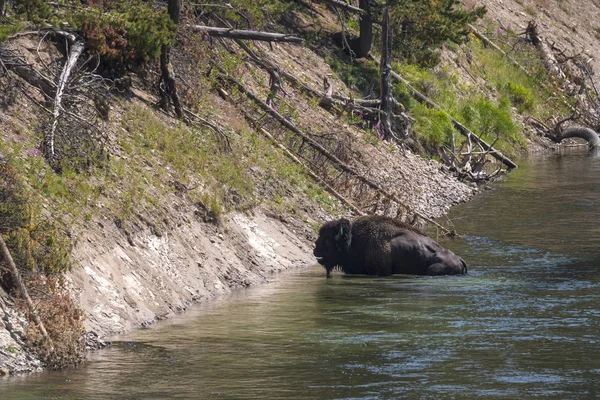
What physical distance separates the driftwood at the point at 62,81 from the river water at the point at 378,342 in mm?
3701

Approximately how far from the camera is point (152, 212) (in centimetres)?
1898

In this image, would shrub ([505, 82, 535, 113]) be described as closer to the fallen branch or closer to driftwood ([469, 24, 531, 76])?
driftwood ([469, 24, 531, 76])

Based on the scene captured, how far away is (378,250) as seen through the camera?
20359mm

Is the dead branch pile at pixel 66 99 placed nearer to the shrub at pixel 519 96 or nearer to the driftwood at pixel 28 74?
the driftwood at pixel 28 74

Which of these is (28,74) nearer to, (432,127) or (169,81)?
(169,81)

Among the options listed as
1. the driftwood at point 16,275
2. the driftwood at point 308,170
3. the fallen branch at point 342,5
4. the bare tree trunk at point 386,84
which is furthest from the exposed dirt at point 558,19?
the driftwood at point 16,275

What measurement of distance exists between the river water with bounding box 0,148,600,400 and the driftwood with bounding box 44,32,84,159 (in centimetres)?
370

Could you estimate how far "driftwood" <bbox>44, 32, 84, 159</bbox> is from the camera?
18.5 meters

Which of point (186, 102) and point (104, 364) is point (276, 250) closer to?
point (186, 102)

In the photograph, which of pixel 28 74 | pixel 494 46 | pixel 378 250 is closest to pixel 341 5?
pixel 378 250

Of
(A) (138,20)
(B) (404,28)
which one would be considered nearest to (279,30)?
(B) (404,28)

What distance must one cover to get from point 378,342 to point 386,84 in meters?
20.1

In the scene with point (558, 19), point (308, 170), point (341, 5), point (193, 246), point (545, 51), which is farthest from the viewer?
point (558, 19)

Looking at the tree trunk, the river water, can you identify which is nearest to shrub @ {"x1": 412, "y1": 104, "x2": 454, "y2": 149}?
the tree trunk
